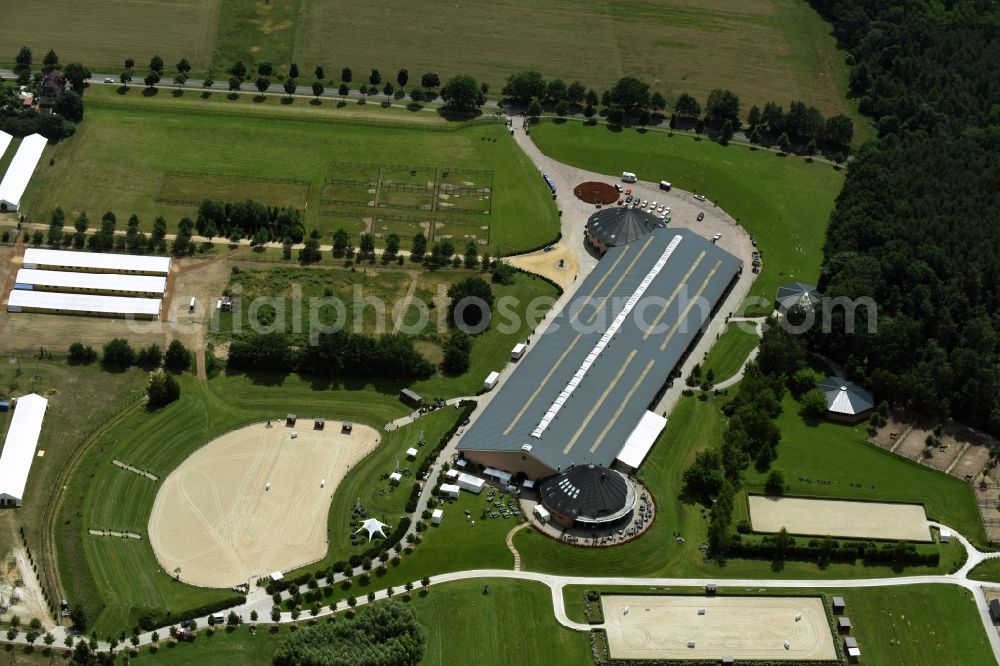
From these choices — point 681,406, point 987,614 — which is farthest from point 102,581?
point 987,614

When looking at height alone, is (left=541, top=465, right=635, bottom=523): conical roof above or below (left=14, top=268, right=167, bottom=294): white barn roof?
above

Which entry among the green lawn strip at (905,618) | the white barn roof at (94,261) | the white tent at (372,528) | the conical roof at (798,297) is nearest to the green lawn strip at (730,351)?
the conical roof at (798,297)

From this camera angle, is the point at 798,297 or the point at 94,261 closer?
the point at 798,297

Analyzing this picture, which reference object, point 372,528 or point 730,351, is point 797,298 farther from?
point 372,528

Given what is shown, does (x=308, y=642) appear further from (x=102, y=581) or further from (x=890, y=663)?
(x=890, y=663)

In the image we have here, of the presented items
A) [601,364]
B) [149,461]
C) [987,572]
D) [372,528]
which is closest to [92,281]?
[149,461]

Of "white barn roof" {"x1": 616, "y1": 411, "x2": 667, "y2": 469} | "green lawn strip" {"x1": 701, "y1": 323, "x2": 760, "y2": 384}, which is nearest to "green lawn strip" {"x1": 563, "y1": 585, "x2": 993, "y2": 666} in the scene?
"white barn roof" {"x1": 616, "y1": 411, "x2": 667, "y2": 469}

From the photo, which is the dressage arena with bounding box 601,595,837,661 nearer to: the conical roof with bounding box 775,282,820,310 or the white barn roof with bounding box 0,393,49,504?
the conical roof with bounding box 775,282,820,310
